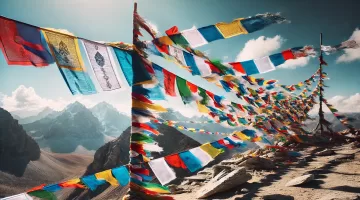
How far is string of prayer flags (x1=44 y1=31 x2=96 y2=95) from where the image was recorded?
3.64 metres

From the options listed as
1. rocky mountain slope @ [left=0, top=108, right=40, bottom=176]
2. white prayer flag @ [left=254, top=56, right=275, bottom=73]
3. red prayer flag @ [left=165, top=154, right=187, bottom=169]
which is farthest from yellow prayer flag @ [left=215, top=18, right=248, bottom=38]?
rocky mountain slope @ [left=0, top=108, right=40, bottom=176]

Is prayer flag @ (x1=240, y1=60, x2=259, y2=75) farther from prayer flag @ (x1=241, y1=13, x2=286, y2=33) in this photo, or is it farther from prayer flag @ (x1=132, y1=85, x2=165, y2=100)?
prayer flag @ (x1=132, y1=85, x2=165, y2=100)

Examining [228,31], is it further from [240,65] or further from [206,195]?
[206,195]

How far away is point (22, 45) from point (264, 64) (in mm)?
5687

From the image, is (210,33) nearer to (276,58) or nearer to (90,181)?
(276,58)

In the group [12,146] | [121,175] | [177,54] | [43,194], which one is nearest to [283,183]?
[121,175]

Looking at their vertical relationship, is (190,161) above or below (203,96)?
below

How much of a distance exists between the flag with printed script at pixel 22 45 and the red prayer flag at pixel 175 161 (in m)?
3.23

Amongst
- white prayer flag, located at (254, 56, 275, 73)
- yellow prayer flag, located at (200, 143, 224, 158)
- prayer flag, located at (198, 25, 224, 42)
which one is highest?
prayer flag, located at (198, 25, 224, 42)

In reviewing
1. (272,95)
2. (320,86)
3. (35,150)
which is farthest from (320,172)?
(35,150)

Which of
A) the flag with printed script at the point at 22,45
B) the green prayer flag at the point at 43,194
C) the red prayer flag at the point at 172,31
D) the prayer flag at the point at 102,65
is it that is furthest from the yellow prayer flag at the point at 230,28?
the green prayer flag at the point at 43,194

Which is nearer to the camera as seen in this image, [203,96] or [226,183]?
[203,96]

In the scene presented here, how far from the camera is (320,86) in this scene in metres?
16.9

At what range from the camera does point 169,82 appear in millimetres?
4926
